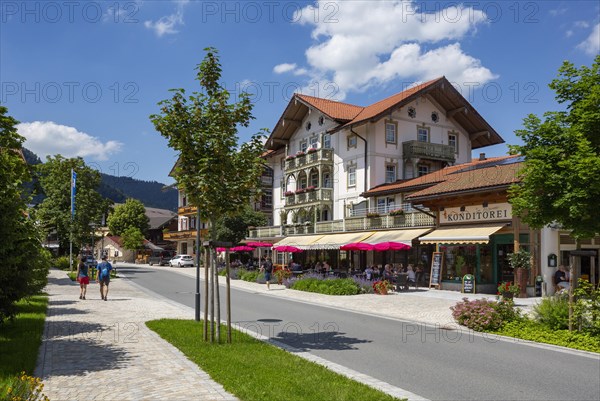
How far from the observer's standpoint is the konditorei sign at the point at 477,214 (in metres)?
24.6

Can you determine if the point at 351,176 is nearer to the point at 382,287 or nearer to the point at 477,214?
the point at 477,214

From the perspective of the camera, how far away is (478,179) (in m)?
27.0

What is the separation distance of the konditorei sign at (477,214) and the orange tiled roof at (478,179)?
1133 millimetres

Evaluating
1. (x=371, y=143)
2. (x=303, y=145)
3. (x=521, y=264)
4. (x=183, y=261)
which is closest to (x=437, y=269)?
(x=521, y=264)

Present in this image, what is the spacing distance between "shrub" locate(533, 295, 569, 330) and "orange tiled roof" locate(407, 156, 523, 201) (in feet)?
34.2

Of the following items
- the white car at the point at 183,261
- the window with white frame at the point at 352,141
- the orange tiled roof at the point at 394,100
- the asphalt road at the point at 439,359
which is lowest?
the white car at the point at 183,261

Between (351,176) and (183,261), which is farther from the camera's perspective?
(183,261)

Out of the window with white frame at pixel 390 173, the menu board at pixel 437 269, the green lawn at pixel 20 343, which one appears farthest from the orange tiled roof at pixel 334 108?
the green lawn at pixel 20 343

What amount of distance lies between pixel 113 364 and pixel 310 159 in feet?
120

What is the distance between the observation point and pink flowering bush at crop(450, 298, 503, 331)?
13766 mm

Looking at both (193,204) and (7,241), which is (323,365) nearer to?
(193,204)

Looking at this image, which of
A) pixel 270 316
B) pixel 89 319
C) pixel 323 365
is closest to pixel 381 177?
pixel 270 316

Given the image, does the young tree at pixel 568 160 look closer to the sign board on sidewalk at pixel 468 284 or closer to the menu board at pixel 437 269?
the sign board on sidewalk at pixel 468 284

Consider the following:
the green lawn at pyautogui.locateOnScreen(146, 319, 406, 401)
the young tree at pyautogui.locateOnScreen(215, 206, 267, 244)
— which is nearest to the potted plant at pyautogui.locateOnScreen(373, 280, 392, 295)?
the green lawn at pyautogui.locateOnScreen(146, 319, 406, 401)
